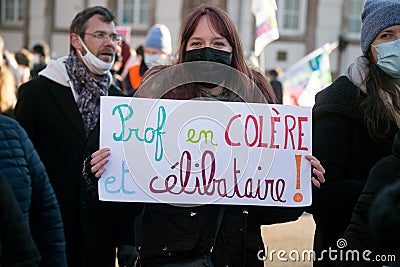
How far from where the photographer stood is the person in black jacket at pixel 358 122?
3695 mm

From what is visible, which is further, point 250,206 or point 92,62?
point 92,62

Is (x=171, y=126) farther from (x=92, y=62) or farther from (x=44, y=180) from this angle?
(x=92, y=62)

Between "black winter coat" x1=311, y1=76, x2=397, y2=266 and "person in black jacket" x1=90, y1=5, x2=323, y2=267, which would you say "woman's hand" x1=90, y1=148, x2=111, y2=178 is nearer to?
"person in black jacket" x1=90, y1=5, x2=323, y2=267

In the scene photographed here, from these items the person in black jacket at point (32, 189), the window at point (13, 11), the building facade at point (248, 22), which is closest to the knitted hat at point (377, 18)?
the person in black jacket at point (32, 189)

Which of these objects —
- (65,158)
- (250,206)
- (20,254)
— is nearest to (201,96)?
(250,206)

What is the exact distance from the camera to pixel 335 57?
23.6 meters

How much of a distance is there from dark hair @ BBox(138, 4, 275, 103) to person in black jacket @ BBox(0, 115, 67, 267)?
1.90 ft

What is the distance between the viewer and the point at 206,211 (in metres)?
3.32

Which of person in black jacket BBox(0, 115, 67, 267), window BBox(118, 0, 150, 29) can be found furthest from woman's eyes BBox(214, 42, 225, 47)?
window BBox(118, 0, 150, 29)

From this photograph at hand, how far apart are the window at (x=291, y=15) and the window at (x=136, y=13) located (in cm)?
399

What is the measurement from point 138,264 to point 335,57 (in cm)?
2083

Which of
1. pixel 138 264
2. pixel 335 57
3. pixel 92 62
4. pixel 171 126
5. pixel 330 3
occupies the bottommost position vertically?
pixel 138 264

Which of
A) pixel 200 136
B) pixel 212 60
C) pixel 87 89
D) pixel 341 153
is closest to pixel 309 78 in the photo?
pixel 87 89

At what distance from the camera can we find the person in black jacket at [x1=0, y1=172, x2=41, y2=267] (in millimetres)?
2791
